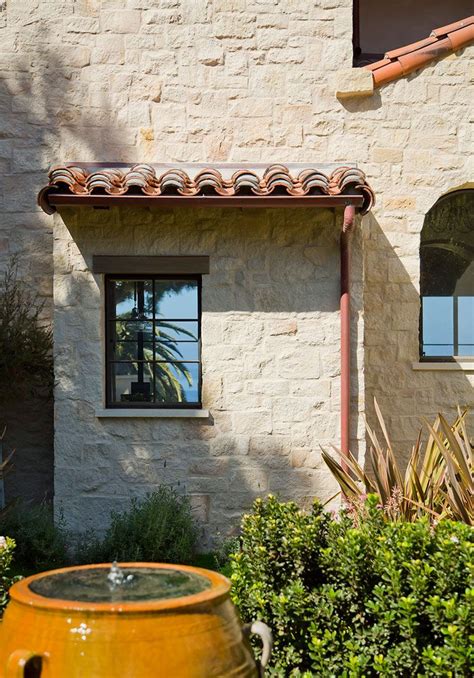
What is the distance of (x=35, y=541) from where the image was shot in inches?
282

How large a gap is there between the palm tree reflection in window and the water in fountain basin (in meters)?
4.59

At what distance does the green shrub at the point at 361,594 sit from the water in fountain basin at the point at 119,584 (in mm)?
1198

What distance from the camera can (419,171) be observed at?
898 centimetres

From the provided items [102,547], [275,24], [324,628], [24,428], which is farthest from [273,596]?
[275,24]

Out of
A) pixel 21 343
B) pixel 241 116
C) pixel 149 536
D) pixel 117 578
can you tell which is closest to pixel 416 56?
pixel 241 116

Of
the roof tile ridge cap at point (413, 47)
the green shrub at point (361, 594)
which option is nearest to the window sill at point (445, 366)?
the roof tile ridge cap at point (413, 47)

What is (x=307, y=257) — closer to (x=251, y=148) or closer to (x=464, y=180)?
(x=251, y=148)

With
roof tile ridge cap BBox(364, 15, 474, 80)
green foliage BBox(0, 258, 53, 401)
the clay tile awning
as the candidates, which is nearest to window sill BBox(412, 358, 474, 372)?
the clay tile awning

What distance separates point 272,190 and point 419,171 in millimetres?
2281

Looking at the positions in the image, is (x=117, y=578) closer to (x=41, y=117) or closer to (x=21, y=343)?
(x=21, y=343)

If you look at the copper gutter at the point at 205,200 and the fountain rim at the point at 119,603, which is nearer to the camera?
the fountain rim at the point at 119,603

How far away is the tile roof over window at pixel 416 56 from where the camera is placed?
8875 mm

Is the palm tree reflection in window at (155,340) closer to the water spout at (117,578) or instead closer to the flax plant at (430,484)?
the flax plant at (430,484)

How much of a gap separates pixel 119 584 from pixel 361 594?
5.69 feet
